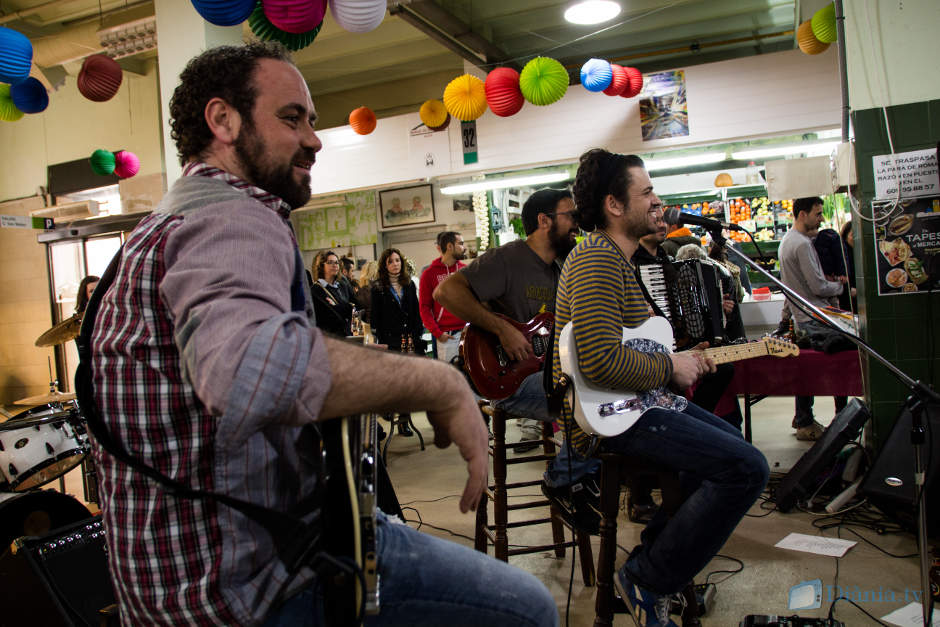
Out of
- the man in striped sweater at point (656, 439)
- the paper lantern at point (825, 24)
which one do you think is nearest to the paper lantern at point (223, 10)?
the man in striped sweater at point (656, 439)

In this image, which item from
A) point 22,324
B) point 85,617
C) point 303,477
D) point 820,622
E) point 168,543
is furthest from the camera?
point 22,324

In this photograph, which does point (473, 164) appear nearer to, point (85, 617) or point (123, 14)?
point (123, 14)

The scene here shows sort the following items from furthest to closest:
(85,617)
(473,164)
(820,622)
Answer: (473,164), (85,617), (820,622)

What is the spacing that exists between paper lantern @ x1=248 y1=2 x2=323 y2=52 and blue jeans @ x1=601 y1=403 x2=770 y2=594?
293 cm

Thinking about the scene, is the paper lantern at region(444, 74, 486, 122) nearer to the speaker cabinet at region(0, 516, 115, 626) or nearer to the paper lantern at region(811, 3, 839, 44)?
the paper lantern at region(811, 3, 839, 44)

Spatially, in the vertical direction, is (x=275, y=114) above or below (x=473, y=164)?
below

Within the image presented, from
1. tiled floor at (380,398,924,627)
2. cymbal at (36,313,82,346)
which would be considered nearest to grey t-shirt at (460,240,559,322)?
tiled floor at (380,398,924,627)

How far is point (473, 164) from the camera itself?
7.55 meters

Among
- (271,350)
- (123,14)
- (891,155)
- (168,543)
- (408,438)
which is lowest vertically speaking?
(408,438)

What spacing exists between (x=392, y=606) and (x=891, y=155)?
384 centimetres

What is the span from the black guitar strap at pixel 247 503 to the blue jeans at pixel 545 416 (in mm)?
1477

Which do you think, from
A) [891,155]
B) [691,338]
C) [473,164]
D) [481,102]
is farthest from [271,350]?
[473,164]

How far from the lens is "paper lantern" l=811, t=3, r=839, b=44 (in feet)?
16.7

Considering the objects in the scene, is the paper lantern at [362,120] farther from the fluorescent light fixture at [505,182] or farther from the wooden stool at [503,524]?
the wooden stool at [503,524]
